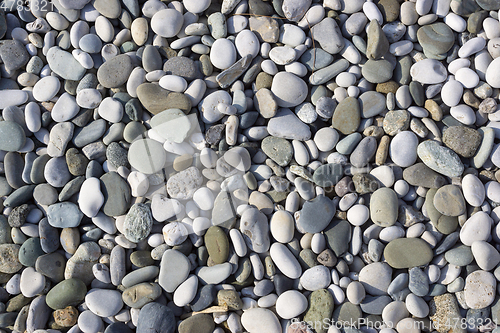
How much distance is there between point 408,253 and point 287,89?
0.76 metres

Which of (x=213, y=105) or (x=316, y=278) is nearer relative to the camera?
(x=316, y=278)

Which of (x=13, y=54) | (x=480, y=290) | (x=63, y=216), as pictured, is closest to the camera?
(x=480, y=290)

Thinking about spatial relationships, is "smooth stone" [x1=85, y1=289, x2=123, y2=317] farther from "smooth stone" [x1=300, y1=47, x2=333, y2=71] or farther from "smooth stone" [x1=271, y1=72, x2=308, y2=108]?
"smooth stone" [x1=300, y1=47, x2=333, y2=71]

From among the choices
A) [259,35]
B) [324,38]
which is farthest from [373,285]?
[259,35]

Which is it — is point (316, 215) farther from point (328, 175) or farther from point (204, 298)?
point (204, 298)

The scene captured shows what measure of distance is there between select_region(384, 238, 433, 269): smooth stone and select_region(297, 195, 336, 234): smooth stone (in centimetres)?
25

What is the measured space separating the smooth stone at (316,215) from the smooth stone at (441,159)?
41 cm

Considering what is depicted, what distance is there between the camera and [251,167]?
1.33 m

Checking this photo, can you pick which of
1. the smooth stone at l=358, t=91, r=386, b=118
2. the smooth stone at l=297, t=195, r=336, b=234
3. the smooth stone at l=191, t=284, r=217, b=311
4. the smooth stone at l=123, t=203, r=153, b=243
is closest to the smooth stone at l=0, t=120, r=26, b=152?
the smooth stone at l=123, t=203, r=153, b=243

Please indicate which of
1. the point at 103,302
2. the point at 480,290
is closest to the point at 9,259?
the point at 103,302

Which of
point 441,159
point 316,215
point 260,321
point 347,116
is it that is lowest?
point 260,321

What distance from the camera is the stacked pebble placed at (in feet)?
4.02

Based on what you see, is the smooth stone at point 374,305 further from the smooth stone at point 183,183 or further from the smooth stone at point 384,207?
the smooth stone at point 183,183

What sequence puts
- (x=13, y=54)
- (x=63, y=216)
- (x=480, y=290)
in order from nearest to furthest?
(x=480, y=290), (x=63, y=216), (x=13, y=54)
